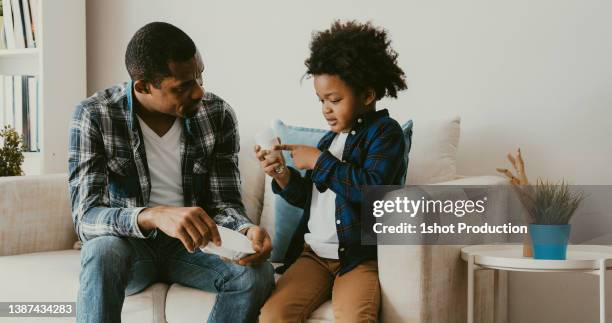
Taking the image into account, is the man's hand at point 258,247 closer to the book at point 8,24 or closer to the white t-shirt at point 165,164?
the white t-shirt at point 165,164

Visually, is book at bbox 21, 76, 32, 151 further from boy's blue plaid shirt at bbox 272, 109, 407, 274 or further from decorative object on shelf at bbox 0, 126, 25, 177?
boy's blue plaid shirt at bbox 272, 109, 407, 274

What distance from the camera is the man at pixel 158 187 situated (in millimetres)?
1572

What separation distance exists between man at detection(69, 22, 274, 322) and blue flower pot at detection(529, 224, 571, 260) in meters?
0.61

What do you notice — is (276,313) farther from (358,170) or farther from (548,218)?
(548,218)

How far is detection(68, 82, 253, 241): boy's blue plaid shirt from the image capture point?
173cm

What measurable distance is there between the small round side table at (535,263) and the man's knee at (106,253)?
77 centimetres

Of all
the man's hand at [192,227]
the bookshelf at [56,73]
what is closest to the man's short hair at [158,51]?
the man's hand at [192,227]

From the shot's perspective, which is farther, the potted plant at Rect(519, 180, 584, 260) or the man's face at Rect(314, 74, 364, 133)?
the man's face at Rect(314, 74, 364, 133)

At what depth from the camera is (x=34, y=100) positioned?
9.39 feet

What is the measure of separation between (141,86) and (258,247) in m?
0.48

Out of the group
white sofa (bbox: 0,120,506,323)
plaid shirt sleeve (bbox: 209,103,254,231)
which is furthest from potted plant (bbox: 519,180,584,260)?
plaid shirt sleeve (bbox: 209,103,254,231)

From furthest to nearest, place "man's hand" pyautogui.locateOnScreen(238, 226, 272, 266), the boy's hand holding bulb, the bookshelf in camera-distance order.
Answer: the bookshelf, the boy's hand holding bulb, "man's hand" pyautogui.locateOnScreen(238, 226, 272, 266)

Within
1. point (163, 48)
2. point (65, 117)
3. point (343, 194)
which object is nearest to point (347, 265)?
point (343, 194)

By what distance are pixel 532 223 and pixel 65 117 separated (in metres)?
1.89
